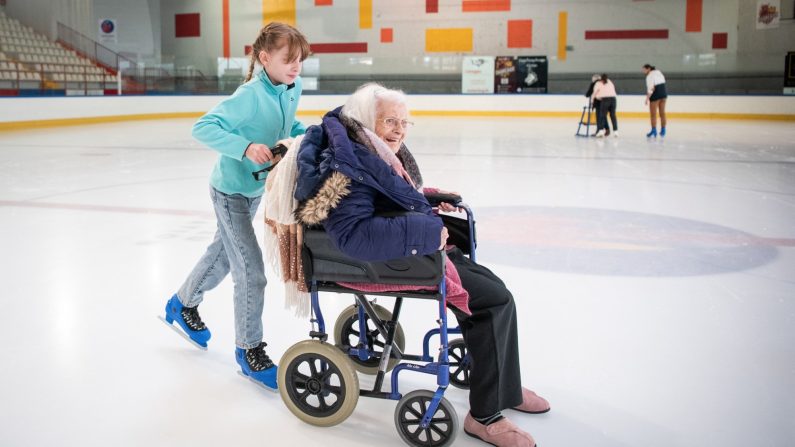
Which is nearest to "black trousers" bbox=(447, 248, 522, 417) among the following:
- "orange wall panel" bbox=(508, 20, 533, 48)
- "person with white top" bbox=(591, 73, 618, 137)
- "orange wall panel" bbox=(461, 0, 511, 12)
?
"person with white top" bbox=(591, 73, 618, 137)

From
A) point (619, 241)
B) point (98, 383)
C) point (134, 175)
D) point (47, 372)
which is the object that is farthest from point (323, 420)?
point (134, 175)

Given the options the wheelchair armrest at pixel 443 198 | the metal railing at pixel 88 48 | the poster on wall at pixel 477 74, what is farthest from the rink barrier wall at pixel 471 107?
the wheelchair armrest at pixel 443 198

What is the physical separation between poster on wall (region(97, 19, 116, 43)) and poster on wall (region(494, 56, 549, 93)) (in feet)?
33.3

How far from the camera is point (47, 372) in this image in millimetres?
2297

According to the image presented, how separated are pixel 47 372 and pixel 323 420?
3.17 ft

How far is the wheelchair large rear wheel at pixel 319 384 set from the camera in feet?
6.31

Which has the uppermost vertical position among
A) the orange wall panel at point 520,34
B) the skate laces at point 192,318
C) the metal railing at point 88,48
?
the orange wall panel at point 520,34

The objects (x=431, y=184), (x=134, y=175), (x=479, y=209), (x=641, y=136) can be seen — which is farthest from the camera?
(x=641, y=136)

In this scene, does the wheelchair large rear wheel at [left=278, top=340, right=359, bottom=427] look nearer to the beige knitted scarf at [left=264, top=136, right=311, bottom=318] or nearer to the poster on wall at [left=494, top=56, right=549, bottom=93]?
the beige knitted scarf at [left=264, top=136, right=311, bottom=318]

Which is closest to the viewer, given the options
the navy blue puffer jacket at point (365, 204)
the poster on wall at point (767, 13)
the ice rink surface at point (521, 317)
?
the navy blue puffer jacket at point (365, 204)

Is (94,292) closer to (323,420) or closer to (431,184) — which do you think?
(323,420)

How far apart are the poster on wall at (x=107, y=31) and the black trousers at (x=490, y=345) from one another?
19792 millimetres

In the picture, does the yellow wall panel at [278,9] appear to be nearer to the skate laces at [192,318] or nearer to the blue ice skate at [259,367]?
the skate laces at [192,318]

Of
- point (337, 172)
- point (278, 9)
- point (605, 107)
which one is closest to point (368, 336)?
point (337, 172)
